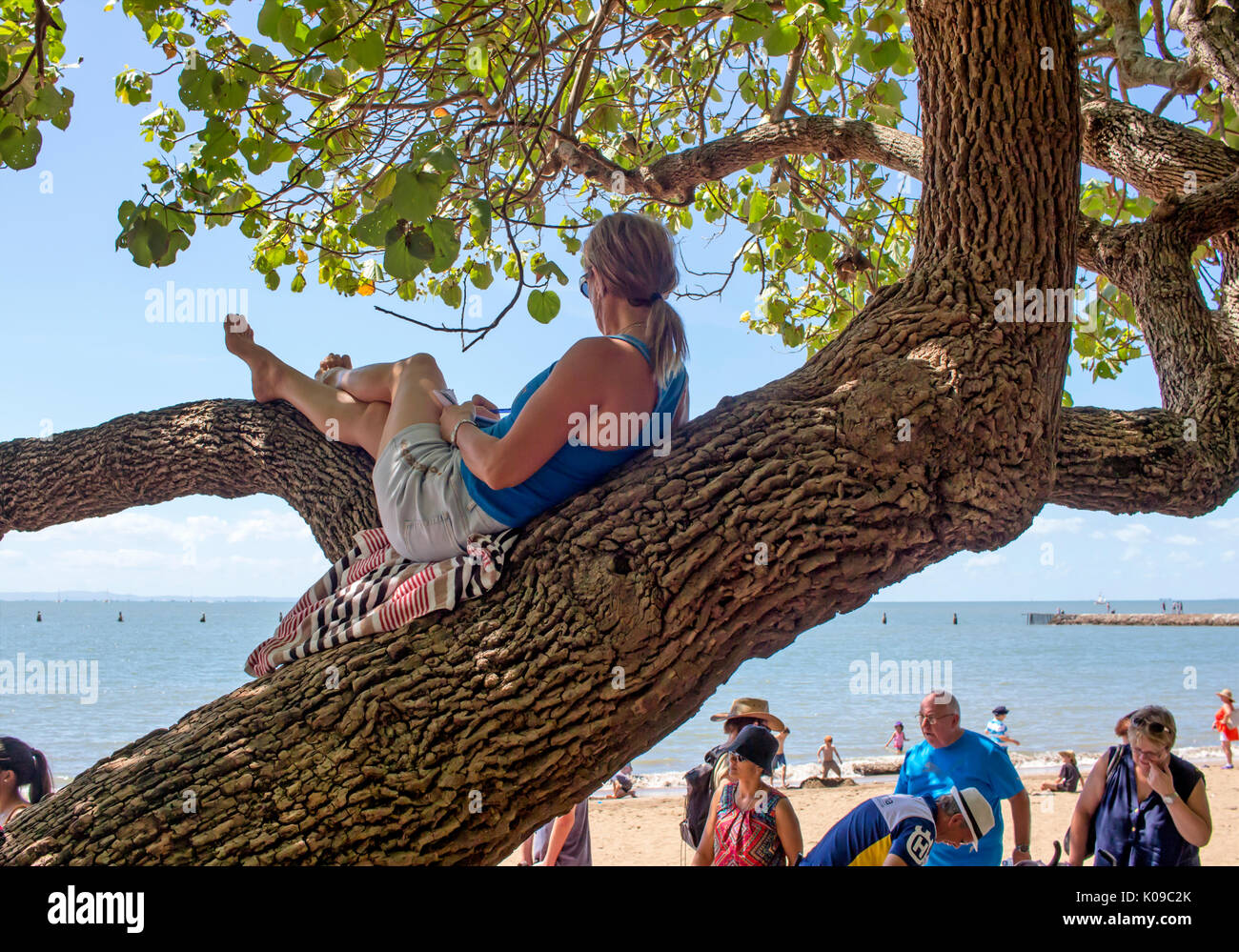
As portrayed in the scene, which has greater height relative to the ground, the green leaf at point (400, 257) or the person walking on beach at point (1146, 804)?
the green leaf at point (400, 257)

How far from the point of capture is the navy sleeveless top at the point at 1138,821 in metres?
3.74

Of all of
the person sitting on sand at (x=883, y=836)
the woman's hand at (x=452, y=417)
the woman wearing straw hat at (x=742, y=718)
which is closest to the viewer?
the woman's hand at (x=452, y=417)

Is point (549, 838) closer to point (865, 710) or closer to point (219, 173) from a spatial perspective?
point (219, 173)

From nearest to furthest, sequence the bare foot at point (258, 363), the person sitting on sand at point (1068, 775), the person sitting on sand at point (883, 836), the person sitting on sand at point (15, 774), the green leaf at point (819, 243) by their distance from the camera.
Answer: the bare foot at point (258, 363)
the person sitting on sand at point (883, 836)
the person sitting on sand at point (15, 774)
the green leaf at point (819, 243)
the person sitting on sand at point (1068, 775)

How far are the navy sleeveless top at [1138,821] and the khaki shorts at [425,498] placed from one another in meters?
3.37

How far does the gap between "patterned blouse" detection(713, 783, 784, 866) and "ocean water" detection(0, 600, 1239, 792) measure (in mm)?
2429

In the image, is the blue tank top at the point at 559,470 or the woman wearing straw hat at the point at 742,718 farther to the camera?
the woman wearing straw hat at the point at 742,718

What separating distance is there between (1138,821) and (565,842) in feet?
11.5

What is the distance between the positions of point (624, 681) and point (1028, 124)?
1.70 metres

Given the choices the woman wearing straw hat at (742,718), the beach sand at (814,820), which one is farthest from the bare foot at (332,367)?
the beach sand at (814,820)

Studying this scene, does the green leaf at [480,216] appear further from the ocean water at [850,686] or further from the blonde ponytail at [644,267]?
the ocean water at [850,686]

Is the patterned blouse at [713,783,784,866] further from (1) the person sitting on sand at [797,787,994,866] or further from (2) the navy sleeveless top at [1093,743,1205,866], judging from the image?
(2) the navy sleeveless top at [1093,743,1205,866]

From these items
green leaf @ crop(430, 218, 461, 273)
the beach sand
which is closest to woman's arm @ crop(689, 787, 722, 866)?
green leaf @ crop(430, 218, 461, 273)
